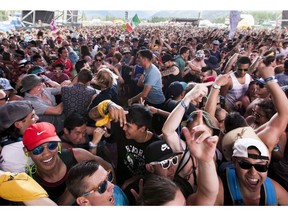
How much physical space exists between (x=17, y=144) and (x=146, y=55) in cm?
259

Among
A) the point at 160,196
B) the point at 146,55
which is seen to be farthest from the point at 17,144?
the point at 146,55

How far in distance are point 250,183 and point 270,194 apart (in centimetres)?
14

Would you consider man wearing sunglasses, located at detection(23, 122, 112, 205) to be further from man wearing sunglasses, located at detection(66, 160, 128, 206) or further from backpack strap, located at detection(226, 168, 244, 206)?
backpack strap, located at detection(226, 168, 244, 206)

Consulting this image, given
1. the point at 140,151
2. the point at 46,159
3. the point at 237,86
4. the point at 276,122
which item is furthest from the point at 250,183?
the point at 237,86

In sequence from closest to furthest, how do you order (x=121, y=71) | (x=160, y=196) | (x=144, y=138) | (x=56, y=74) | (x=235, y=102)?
(x=160, y=196) → (x=144, y=138) → (x=235, y=102) → (x=56, y=74) → (x=121, y=71)

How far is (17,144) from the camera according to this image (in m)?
2.53

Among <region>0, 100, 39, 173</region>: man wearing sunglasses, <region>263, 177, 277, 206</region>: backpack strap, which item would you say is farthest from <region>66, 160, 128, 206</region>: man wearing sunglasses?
<region>263, 177, 277, 206</region>: backpack strap

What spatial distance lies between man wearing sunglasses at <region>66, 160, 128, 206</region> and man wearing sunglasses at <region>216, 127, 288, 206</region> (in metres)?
0.70

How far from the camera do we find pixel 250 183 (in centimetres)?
200

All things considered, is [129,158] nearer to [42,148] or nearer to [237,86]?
[42,148]

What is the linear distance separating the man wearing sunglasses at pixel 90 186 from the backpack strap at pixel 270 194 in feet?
3.15

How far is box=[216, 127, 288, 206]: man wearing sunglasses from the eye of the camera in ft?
6.52
